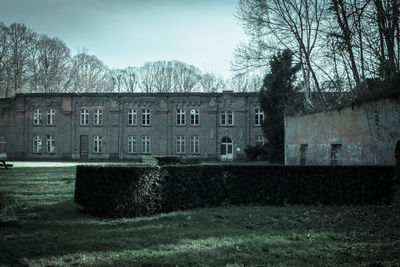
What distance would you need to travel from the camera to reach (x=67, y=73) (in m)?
52.3

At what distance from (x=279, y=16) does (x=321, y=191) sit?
489 inches

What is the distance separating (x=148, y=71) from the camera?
210 feet

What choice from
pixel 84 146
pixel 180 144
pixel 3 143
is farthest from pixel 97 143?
pixel 3 143

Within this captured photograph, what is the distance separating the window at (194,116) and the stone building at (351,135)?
1945 cm

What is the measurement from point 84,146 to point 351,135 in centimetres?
3273

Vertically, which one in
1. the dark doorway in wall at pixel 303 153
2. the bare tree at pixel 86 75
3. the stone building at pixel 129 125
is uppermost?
the bare tree at pixel 86 75

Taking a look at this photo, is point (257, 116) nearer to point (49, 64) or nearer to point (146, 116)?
point (146, 116)

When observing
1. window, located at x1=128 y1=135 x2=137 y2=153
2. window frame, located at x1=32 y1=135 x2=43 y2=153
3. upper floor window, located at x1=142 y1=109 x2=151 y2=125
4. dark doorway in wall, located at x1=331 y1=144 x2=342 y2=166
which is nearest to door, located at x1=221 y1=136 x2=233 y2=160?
upper floor window, located at x1=142 y1=109 x2=151 y2=125

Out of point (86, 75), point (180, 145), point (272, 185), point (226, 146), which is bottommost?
point (272, 185)

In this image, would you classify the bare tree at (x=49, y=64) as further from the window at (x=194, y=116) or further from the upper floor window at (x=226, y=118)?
the upper floor window at (x=226, y=118)

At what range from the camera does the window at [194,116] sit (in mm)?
39959

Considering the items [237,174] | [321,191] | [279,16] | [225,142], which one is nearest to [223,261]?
[237,174]

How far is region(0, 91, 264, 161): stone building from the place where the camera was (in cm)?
3941

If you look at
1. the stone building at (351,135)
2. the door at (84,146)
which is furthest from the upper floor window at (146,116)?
the stone building at (351,135)
